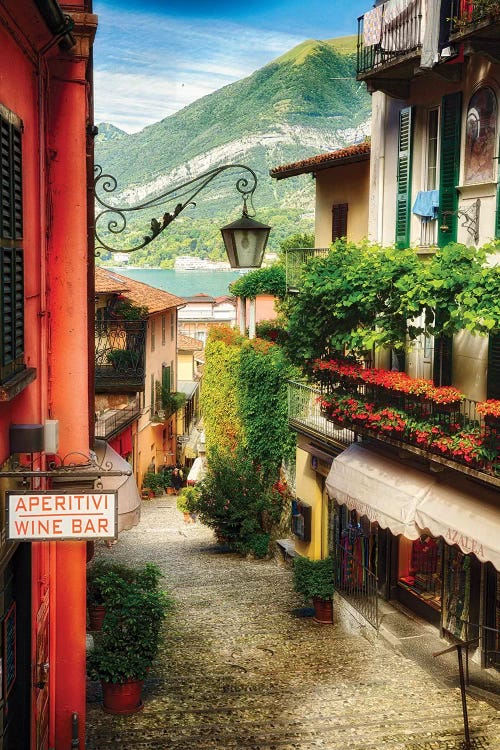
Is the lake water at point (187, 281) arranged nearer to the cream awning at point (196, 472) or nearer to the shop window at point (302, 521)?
the cream awning at point (196, 472)

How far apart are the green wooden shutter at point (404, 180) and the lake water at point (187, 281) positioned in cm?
10768

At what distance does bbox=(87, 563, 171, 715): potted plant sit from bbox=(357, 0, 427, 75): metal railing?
32.3 ft

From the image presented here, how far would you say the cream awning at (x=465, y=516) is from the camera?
40.8 feet

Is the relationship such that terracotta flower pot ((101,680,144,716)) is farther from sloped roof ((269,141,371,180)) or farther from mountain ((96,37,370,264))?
mountain ((96,37,370,264))

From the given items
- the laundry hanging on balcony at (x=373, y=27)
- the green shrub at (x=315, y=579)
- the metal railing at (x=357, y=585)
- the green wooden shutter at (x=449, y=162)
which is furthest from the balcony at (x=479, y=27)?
the green shrub at (x=315, y=579)

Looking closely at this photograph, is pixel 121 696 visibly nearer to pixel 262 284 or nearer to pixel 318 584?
pixel 318 584

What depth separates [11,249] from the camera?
22.5 ft

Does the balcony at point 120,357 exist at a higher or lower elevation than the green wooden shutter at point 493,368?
lower

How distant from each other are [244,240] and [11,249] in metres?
3.47

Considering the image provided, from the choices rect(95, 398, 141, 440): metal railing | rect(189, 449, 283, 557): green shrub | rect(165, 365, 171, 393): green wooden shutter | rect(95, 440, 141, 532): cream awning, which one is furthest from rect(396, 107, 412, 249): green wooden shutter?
rect(165, 365, 171, 393): green wooden shutter

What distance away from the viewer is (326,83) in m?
182

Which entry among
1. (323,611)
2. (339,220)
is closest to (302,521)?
(323,611)

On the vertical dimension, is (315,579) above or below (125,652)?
below

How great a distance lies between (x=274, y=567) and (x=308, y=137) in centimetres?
15310
